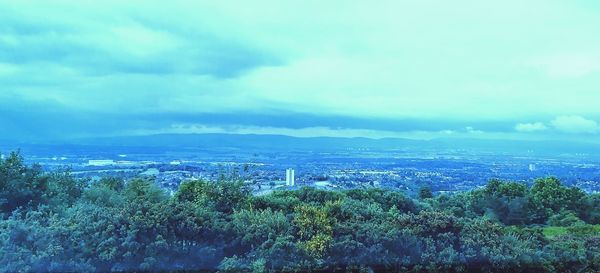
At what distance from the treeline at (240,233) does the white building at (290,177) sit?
455 millimetres

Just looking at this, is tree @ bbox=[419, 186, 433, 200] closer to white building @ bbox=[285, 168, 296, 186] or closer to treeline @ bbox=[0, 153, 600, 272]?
treeline @ bbox=[0, 153, 600, 272]


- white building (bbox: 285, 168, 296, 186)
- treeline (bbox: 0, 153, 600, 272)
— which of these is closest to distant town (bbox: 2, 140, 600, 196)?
white building (bbox: 285, 168, 296, 186)

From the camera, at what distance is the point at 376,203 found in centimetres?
754

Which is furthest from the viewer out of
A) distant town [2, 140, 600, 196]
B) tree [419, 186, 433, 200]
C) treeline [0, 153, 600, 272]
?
tree [419, 186, 433, 200]

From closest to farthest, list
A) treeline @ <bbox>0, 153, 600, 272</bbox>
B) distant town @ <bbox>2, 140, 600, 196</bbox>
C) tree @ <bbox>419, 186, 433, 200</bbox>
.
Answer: treeline @ <bbox>0, 153, 600, 272</bbox>
distant town @ <bbox>2, 140, 600, 196</bbox>
tree @ <bbox>419, 186, 433, 200</bbox>

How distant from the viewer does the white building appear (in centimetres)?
806

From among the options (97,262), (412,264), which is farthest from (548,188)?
(97,262)

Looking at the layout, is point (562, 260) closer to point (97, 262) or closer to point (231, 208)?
point (231, 208)

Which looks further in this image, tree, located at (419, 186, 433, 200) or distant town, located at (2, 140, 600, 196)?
tree, located at (419, 186, 433, 200)

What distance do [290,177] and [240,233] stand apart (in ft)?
6.93

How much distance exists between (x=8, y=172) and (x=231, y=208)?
2643mm

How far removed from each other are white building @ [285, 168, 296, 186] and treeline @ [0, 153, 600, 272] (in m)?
0.45

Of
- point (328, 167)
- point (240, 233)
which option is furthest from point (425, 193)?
point (240, 233)

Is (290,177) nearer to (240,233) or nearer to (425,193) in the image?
(425,193)
